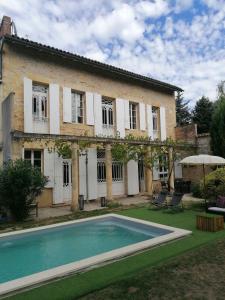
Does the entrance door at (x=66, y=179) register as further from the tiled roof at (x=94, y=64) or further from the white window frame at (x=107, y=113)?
the tiled roof at (x=94, y=64)

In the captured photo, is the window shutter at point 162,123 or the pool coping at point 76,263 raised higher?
the window shutter at point 162,123

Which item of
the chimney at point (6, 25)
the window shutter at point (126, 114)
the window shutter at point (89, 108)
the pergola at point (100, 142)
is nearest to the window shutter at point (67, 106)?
the window shutter at point (89, 108)

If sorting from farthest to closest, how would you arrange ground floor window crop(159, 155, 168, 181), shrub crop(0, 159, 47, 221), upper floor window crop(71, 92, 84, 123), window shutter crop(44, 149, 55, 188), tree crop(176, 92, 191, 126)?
tree crop(176, 92, 191, 126), ground floor window crop(159, 155, 168, 181), upper floor window crop(71, 92, 84, 123), window shutter crop(44, 149, 55, 188), shrub crop(0, 159, 47, 221)

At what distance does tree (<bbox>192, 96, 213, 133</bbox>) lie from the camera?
1395 inches

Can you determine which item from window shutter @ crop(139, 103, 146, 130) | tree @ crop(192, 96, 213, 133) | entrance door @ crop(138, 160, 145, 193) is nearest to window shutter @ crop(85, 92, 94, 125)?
window shutter @ crop(139, 103, 146, 130)

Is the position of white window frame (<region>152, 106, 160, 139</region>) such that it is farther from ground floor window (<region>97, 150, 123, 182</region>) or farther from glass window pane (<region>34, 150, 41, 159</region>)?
glass window pane (<region>34, 150, 41, 159</region>)

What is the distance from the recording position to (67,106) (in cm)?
1622

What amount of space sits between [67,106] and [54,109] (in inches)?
33.0

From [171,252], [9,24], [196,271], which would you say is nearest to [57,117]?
[9,24]

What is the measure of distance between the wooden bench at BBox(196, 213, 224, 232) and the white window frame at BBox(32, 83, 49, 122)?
9867 millimetres

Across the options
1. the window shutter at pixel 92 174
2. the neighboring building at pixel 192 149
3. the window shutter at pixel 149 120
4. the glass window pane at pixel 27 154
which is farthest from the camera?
the neighboring building at pixel 192 149

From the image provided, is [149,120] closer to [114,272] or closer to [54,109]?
[54,109]

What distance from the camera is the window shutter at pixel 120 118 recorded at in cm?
1861

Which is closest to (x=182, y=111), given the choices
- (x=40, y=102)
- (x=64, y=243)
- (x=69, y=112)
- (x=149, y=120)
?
(x=149, y=120)
